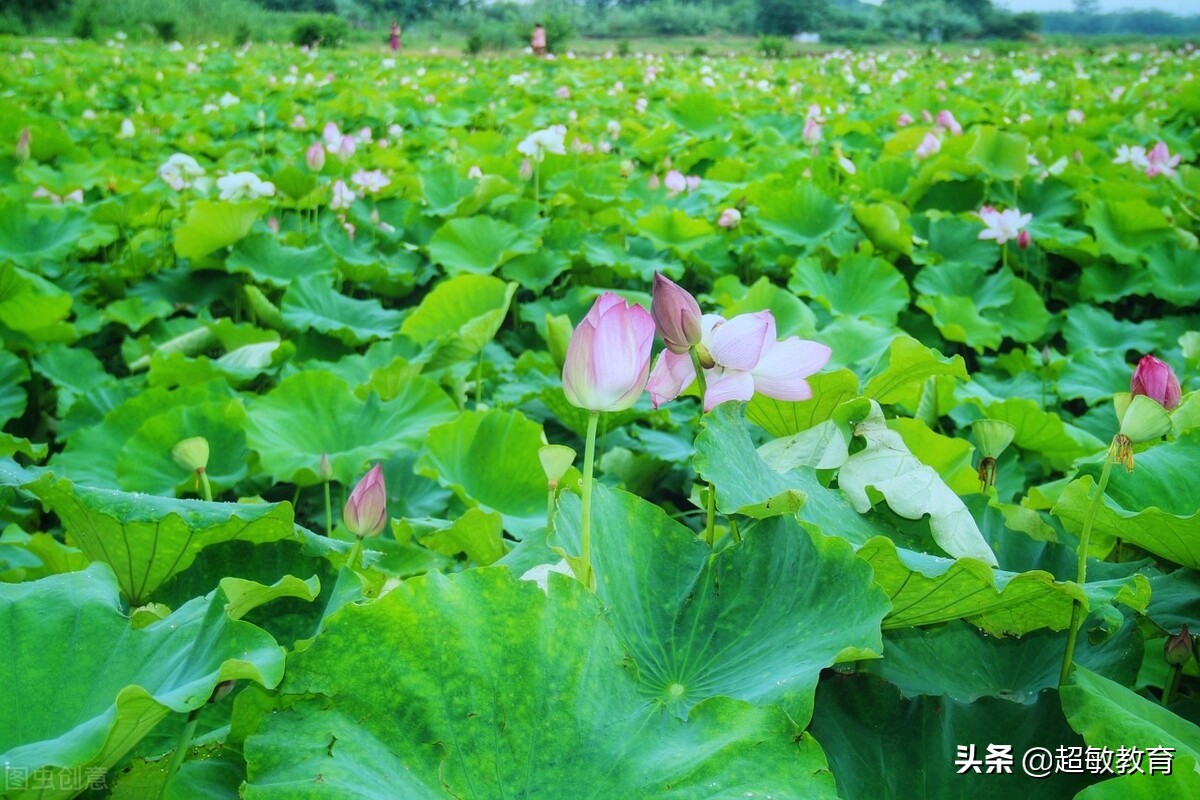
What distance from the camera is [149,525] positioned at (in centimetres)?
83

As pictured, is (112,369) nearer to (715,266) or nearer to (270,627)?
(715,266)

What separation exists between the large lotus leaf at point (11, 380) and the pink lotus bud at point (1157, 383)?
1.81m

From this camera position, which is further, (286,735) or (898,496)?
(898,496)

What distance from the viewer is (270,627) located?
2.42 feet

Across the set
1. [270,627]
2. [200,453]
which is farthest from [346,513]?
[200,453]

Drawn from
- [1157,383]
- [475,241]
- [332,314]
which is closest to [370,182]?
[475,241]

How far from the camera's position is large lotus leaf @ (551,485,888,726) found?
2.06 feet

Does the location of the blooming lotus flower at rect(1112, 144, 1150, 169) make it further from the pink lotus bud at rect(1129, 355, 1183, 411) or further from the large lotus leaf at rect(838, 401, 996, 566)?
the large lotus leaf at rect(838, 401, 996, 566)

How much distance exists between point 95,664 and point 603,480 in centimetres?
92

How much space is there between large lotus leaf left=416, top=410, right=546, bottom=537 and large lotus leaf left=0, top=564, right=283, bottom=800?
69cm

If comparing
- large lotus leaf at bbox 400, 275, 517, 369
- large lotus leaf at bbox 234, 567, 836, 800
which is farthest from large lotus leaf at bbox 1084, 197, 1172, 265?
large lotus leaf at bbox 234, 567, 836, 800

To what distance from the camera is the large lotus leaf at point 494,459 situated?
4.42 feet

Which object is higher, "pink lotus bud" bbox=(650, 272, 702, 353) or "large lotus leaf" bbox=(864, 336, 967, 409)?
"pink lotus bud" bbox=(650, 272, 702, 353)

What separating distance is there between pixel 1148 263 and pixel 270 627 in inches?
91.5
